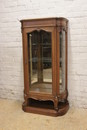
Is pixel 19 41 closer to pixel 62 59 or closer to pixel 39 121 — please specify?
pixel 62 59

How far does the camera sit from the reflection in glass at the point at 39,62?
2266mm

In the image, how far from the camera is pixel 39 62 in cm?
238

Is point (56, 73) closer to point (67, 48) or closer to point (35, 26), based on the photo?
point (67, 48)

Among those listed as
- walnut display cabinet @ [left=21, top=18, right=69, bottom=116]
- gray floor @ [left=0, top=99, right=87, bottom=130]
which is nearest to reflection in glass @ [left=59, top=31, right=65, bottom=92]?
walnut display cabinet @ [left=21, top=18, right=69, bottom=116]

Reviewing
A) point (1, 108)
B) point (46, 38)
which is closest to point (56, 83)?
point (46, 38)

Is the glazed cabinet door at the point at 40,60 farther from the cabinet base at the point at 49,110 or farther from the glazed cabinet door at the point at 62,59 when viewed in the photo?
the cabinet base at the point at 49,110

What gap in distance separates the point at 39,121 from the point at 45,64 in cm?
76

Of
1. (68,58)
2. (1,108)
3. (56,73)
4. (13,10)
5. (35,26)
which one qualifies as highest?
(13,10)

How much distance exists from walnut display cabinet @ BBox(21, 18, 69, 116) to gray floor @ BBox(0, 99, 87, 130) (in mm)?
96

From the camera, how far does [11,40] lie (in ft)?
8.80

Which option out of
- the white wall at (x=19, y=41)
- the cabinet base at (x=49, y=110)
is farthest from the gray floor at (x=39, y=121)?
→ the white wall at (x=19, y=41)

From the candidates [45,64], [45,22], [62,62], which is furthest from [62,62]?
[45,22]

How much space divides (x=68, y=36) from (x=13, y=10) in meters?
0.97

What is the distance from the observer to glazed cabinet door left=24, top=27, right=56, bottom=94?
2.17 m
